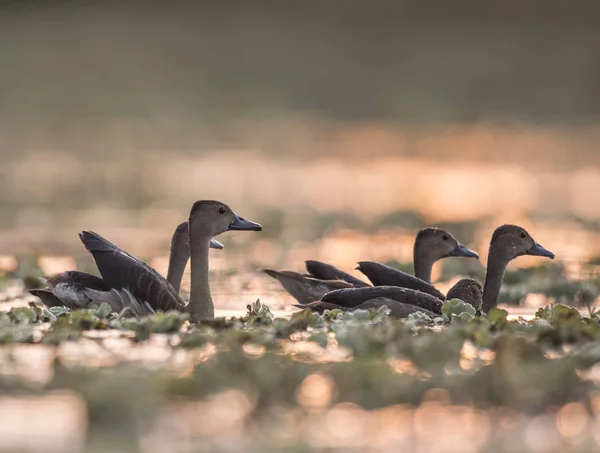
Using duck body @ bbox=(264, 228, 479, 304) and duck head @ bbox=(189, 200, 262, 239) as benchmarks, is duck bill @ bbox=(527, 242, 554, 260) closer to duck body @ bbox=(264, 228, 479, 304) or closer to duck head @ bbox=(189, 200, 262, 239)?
duck body @ bbox=(264, 228, 479, 304)

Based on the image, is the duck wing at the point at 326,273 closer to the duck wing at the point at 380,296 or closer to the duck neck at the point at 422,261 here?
the duck neck at the point at 422,261

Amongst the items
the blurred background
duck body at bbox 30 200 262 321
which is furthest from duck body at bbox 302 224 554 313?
the blurred background

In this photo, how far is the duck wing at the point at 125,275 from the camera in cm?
1127

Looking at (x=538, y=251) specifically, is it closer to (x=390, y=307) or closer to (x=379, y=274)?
(x=379, y=274)

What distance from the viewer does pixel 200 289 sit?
11.6 metres

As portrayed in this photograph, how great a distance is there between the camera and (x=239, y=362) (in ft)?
26.8

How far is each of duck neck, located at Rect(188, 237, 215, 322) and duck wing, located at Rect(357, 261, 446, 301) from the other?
1521 millimetres

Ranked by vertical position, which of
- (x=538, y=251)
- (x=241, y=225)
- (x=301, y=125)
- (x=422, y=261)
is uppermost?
(x=301, y=125)

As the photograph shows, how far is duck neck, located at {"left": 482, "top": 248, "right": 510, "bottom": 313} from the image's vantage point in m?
12.7

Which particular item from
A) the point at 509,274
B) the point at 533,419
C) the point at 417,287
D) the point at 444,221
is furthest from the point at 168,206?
the point at 533,419

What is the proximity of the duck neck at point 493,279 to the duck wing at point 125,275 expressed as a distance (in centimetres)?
282

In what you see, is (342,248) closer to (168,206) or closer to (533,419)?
(168,206)

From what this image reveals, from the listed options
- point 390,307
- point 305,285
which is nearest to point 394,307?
point 390,307

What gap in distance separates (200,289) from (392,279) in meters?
1.73
